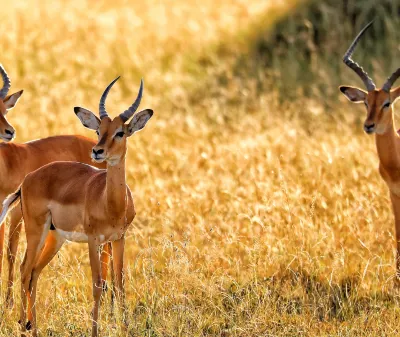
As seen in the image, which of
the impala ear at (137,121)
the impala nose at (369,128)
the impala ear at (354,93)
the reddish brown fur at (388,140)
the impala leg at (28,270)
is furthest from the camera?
the impala ear at (354,93)

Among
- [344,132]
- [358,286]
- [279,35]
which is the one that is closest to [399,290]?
[358,286]

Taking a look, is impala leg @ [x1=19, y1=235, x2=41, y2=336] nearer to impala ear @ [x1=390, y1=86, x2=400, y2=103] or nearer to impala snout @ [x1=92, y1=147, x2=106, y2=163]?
impala snout @ [x1=92, y1=147, x2=106, y2=163]

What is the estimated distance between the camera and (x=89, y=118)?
19.2 feet

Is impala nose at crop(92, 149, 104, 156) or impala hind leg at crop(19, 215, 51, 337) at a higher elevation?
impala nose at crop(92, 149, 104, 156)

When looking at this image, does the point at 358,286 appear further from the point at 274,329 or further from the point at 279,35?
the point at 279,35

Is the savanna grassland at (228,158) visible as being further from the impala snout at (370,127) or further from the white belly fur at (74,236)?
the impala snout at (370,127)

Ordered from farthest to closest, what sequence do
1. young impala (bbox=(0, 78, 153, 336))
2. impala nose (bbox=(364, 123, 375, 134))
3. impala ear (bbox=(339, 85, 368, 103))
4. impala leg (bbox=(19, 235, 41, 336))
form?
impala ear (bbox=(339, 85, 368, 103))
impala nose (bbox=(364, 123, 375, 134))
impala leg (bbox=(19, 235, 41, 336))
young impala (bbox=(0, 78, 153, 336))

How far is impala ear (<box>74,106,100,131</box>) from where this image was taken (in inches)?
229

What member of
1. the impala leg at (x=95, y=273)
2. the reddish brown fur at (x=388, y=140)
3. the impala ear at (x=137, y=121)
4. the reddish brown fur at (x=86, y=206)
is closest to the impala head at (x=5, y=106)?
the reddish brown fur at (x=86, y=206)

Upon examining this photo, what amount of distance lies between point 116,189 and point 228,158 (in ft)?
13.4

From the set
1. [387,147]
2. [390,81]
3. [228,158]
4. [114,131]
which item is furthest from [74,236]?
[228,158]

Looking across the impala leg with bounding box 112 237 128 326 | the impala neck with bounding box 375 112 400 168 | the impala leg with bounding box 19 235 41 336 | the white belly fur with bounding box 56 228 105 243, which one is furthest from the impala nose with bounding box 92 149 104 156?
the impala neck with bounding box 375 112 400 168

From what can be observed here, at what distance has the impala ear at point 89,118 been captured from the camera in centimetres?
580

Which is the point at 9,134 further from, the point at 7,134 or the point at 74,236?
the point at 74,236
